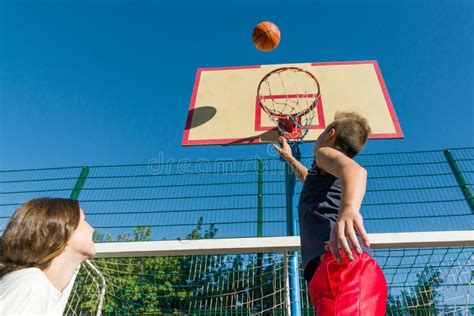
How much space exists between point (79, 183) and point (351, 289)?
4240 mm

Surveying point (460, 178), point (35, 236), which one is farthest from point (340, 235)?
point (460, 178)

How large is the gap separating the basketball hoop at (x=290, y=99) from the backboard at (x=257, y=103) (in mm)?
97

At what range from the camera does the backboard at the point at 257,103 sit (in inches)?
170

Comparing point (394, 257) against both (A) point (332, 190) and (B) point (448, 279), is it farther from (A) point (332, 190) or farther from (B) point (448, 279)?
(A) point (332, 190)

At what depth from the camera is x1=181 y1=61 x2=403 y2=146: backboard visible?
170 inches

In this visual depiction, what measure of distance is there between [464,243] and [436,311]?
43.9 inches

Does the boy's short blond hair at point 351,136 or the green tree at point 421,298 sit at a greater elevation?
the boy's short blond hair at point 351,136

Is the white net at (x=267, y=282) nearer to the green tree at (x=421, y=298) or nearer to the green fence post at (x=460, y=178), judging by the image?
the green tree at (x=421, y=298)

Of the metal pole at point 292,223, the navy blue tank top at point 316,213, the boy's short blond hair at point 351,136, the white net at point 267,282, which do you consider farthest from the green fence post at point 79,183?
the boy's short blond hair at point 351,136

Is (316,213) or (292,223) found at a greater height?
(292,223)

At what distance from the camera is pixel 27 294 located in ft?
3.62

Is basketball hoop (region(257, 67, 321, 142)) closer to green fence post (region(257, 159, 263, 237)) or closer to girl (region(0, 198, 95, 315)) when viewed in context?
green fence post (region(257, 159, 263, 237))

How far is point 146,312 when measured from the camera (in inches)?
166

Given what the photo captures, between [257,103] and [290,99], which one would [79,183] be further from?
[290,99]
